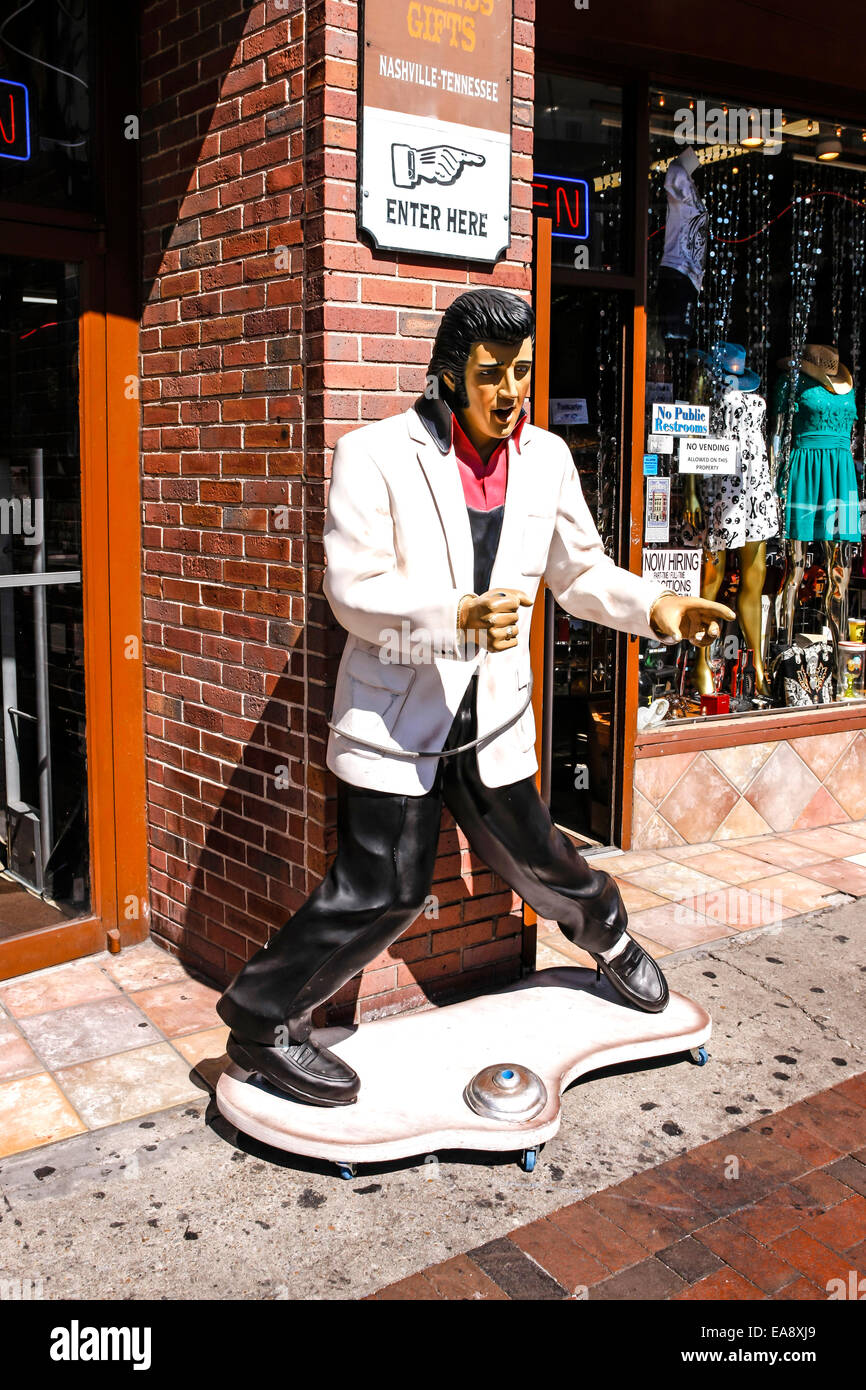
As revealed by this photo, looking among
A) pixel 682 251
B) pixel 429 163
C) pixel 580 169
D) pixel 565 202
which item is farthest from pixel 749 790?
pixel 429 163

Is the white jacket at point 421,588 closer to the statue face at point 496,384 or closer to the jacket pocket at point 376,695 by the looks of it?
the jacket pocket at point 376,695

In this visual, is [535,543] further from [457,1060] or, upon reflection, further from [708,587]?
[708,587]

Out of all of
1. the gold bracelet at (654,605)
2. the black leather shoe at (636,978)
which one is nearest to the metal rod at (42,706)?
the black leather shoe at (636,978)

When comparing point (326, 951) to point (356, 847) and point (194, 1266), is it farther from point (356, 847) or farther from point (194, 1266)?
point (194, 1266)

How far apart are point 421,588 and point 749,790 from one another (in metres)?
3.77

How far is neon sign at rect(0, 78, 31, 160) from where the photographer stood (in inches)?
158

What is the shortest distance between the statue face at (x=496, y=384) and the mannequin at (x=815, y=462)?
11.9 feet

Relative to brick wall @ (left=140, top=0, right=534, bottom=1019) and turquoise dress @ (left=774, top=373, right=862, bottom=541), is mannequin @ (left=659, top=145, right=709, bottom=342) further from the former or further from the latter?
brick wall @ (left=140, top=0, right=534, bottom=1019)

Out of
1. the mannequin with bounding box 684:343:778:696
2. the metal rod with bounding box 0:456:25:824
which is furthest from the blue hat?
the metal rod with bounding box 0:456:25:824

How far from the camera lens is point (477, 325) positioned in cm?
309

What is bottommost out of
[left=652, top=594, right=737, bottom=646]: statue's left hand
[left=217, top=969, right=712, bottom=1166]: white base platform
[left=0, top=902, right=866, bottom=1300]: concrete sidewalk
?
[left=0, top=902, right=866, bottom=1300]: concrete sidewalk

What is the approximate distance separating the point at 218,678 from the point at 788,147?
4234 millimetres

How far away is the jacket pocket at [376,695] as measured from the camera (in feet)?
10.4

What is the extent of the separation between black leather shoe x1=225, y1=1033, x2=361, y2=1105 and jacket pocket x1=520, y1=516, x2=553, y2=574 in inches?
55.6
